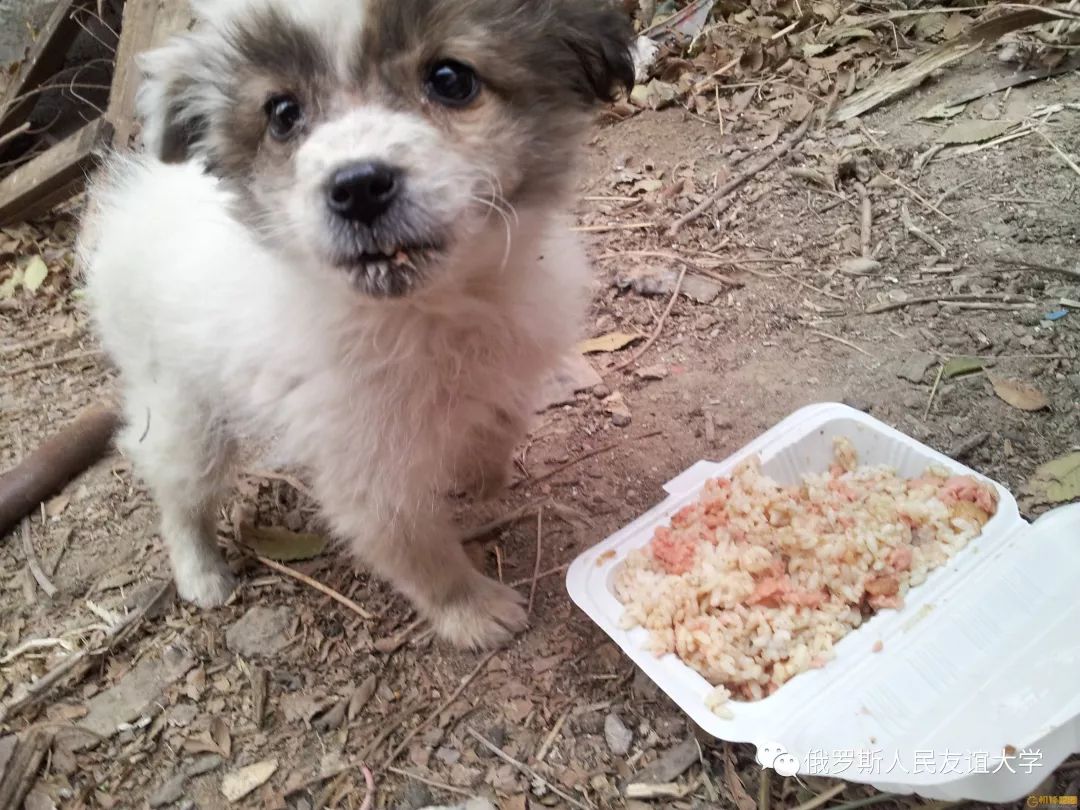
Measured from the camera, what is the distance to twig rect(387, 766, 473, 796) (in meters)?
2.00

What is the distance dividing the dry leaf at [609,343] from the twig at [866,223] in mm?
957

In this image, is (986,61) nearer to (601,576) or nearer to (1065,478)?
(1065,478)

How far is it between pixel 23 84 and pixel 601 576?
4.13 m

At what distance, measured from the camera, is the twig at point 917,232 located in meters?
3.10

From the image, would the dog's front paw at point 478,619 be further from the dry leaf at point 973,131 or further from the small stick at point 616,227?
the dry leaf at point 973,131

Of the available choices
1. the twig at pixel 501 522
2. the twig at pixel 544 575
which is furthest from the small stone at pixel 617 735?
the twig at pixel 501 522

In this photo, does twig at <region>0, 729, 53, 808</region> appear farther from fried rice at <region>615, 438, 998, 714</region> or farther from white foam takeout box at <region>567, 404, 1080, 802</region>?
fried rice at <region>615, 438, 998, 714</region>

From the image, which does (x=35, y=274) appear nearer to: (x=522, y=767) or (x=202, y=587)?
(x=202, y=587)

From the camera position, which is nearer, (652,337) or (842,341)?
(842,341)

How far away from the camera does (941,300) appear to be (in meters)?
2.93

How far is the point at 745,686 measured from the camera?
1.87m

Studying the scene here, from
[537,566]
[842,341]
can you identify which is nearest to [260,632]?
[537,566]

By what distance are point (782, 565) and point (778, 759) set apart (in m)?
0.55

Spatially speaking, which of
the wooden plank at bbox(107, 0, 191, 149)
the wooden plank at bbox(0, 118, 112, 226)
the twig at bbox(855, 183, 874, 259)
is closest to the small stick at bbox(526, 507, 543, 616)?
the twig at bbox(855, 183, 874, 259)
